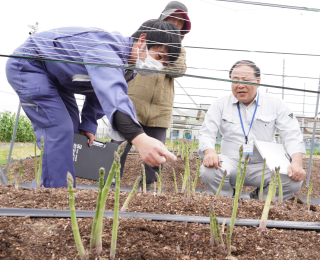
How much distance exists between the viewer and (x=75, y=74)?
5.02ft

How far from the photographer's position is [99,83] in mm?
1181

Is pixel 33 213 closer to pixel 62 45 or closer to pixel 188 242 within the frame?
pixel 188 242

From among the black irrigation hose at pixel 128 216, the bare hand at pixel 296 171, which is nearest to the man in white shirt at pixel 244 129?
the bare hand at pixel 296 171

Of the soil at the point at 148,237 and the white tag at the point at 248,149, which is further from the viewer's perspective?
the white tag at the point at 248,149

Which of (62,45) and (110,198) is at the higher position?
(62,45)

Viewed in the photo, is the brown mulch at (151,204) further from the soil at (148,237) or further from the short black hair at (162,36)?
the short black hair at (162,36)

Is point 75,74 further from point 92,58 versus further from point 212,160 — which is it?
point 212,160

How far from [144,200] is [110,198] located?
20cm

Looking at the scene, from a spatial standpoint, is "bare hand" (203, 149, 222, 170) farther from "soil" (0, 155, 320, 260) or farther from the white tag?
"soil" (0, 155, 320, 260)

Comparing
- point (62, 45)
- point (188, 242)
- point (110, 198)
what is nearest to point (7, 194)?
point (110, 198)

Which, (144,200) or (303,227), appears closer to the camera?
(303,227)

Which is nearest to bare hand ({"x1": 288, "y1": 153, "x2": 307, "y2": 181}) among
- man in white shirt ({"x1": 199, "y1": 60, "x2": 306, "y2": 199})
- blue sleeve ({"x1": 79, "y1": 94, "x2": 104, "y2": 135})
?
man in white shirt ({"x1": 199, "y1": 60, "x2": 306, "y2": 199})

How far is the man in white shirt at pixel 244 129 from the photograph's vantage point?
2342 mm

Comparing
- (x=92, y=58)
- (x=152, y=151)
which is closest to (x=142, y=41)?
(x=92, y=58)
